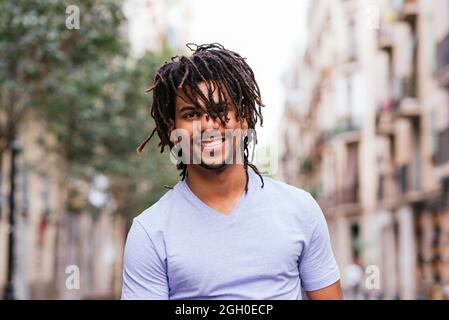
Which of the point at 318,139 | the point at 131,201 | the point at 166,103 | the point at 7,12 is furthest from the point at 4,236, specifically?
the point at 318,139

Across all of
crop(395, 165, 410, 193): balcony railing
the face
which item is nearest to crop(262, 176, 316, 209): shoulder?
the face

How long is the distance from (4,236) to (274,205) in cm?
2549

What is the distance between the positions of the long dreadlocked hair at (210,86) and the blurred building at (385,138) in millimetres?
8148

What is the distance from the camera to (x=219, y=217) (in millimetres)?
2551

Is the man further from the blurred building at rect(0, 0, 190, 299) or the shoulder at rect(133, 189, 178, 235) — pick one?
the blurred building at rect(0, 0, 190, 299)

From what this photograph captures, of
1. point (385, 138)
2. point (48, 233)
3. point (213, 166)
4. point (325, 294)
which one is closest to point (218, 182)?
point (213, 166)

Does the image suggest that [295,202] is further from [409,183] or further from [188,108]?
[409,183]

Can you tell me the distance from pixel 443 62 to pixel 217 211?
81.8 feet

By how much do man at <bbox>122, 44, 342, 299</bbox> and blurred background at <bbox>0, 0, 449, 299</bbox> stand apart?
0.38 meters

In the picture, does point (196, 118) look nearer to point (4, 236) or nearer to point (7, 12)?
point (7, 12)

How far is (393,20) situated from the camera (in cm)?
3431

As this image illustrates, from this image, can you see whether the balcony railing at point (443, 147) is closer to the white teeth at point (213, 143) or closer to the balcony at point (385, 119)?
the balcony at point (385, 119)

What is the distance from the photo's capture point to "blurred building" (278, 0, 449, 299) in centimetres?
2956
